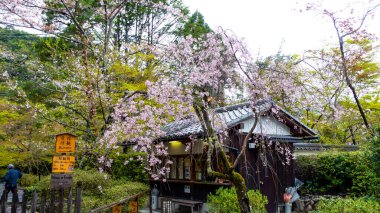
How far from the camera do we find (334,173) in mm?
13047

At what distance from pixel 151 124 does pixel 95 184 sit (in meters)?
2.85

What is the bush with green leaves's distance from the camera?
8.31 m

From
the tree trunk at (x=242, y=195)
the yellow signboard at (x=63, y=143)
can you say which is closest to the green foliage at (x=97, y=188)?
the yellow signboard at (x=63, y=143)

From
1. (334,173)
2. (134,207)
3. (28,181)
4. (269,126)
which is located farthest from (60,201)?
(28,181)

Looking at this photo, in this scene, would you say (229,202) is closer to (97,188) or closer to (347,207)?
(347,207)

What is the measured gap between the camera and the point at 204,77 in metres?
7.54

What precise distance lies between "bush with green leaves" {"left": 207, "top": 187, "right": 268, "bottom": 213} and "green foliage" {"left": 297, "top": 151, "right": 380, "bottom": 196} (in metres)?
4.88

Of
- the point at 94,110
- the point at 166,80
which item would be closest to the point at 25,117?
the point at 94,110

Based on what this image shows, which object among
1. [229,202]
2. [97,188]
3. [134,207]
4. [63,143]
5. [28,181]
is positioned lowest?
[28,181]

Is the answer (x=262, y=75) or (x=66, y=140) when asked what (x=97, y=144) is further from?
(x=262, y=75)

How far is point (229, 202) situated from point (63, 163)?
4.60m

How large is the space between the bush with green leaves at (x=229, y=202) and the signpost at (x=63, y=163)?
4231mm

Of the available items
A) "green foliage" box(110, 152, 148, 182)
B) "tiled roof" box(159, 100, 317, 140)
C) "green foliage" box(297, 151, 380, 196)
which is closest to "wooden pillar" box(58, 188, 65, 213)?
"tiled roof" box(159, 100, 317, 140)

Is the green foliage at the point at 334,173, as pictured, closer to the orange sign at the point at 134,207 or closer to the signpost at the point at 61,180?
the orange sign at the point at 134,207
